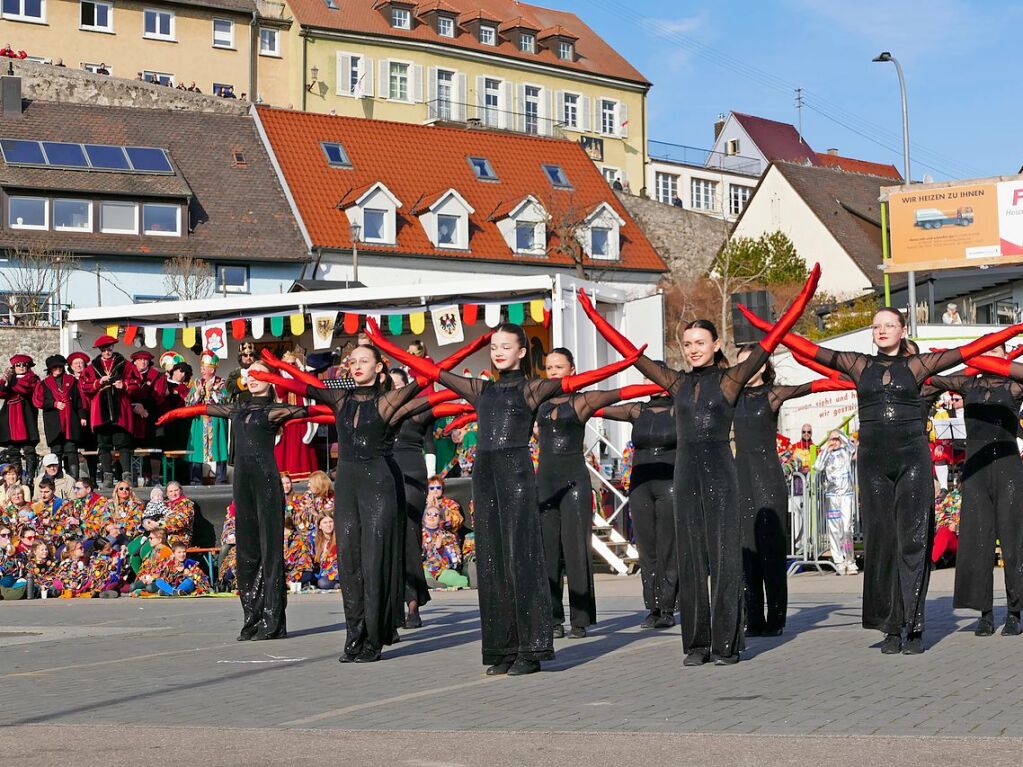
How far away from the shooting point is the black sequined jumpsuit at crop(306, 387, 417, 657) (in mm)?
10258

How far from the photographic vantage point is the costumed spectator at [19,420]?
70.3 feet

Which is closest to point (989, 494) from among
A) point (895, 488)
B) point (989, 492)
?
point (989, 492)

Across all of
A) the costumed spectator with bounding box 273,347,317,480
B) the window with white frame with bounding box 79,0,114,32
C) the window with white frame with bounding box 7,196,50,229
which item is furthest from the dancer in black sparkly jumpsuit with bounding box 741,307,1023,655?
the window with white frame with bounding box 79,0,114,32

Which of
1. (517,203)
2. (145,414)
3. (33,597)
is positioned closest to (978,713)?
(33,597)

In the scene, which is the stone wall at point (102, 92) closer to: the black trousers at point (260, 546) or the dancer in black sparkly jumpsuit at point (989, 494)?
the black trousers at point (260, 546)

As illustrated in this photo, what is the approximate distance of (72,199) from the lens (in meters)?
42.7

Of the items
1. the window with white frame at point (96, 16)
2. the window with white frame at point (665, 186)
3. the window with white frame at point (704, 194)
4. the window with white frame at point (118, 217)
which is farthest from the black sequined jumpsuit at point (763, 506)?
the window with white frame at point (704, 194)

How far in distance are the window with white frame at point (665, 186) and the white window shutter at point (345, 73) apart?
639 inches

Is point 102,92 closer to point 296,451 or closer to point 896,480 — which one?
point 296,451

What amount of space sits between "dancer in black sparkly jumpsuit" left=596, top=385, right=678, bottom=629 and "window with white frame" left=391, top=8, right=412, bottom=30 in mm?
57293

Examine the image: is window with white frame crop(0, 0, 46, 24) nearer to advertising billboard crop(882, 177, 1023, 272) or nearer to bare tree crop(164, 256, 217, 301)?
bare tree crop(164, 256, 217, 301)

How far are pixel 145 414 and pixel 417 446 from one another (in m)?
8.81

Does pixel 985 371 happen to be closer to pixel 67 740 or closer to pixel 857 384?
pixel 857 384

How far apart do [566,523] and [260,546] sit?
2.38 metres
